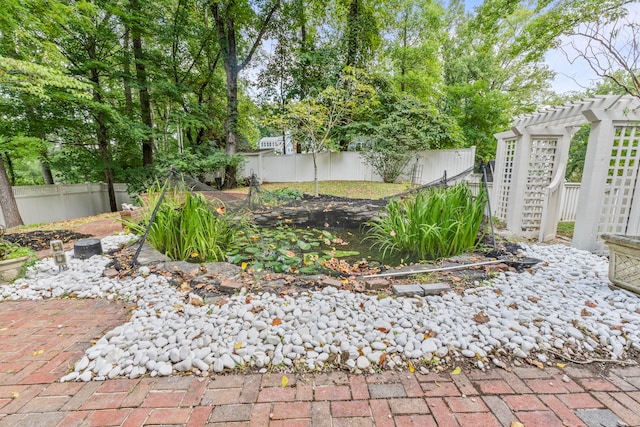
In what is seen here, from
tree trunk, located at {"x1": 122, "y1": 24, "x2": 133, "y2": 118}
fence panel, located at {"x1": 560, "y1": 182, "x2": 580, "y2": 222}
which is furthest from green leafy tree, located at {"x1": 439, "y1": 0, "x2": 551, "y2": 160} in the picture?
tree trunk, located at {"x1": 122, "y1": 24, "x2": 133, "y2": 118}

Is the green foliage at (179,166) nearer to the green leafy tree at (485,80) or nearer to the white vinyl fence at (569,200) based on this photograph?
the white vinyl fence at (569,200)

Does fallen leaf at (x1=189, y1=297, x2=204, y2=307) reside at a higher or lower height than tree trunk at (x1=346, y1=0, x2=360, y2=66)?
lower

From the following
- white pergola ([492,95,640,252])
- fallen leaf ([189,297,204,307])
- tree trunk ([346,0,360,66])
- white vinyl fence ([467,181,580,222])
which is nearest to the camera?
fallen leaf ([189,297,204,307])

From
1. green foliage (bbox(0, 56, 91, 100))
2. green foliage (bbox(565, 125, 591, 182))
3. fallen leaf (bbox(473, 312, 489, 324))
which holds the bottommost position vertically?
fallen leaf (bbox(473, 312, 489, 324))

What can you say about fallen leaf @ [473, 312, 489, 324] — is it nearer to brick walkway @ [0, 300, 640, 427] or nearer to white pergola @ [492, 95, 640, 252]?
brick walkway @ [0, 300, 640, 427]

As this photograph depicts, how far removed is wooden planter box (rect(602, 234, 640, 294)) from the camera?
208 centimetres

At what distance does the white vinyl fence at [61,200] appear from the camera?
23.4ft

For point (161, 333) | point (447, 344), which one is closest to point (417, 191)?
point (447, 344)

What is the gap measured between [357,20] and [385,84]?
2.56 m

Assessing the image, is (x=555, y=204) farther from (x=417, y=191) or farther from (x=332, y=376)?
(x=332, y=376)

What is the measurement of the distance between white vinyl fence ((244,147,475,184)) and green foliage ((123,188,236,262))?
319 inches

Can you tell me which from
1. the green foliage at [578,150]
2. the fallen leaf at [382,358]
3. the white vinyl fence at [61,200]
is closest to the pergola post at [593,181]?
the fallen leaf at [382,358]

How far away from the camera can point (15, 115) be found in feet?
20.4

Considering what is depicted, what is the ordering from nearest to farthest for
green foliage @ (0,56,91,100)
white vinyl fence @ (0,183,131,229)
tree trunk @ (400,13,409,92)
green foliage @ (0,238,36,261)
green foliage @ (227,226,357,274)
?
1. green foliage @ (0,238,36,261)
2. green foliage @ (227,226,357,274)
3. green foliage @ (0,56,91,100)
4. white vinyl fence @ (0,183,131,229)
5. tree trunk @ (400,13,409,92)
